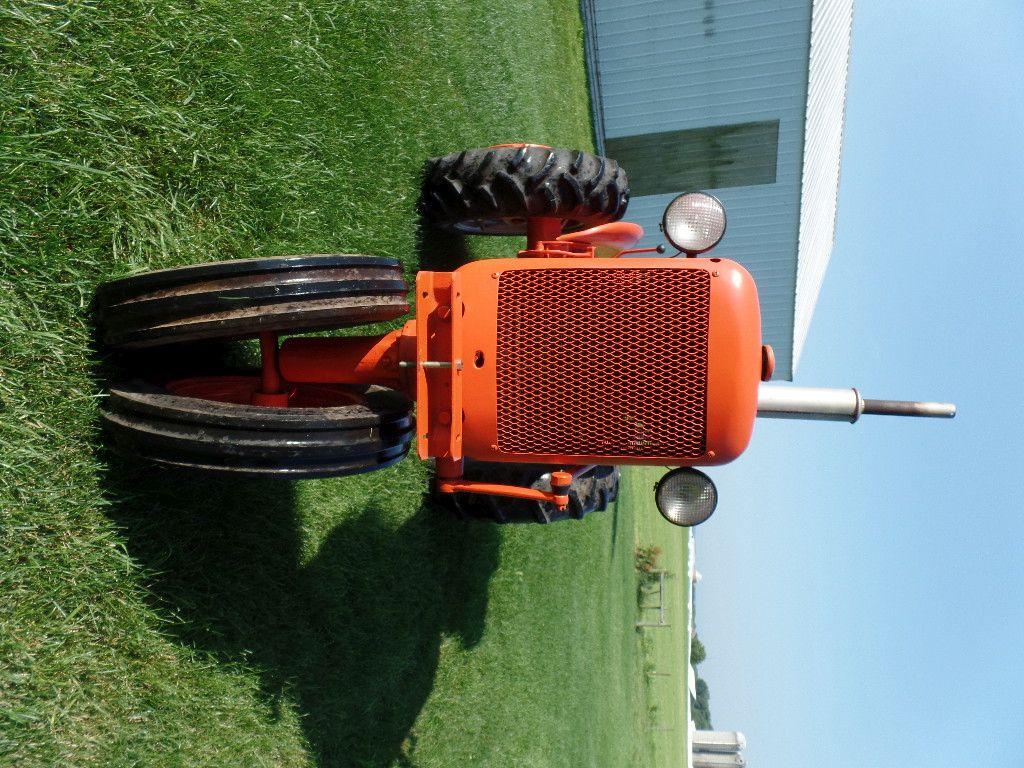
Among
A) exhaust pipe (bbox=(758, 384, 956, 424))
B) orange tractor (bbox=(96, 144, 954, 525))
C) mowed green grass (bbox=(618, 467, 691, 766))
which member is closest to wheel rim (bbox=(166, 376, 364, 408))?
orange tractor (bbox=(96, 144, 954, 525))

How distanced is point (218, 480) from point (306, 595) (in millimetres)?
725

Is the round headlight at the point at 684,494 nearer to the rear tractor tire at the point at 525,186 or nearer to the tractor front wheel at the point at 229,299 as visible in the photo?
the tractor front wheel at the point at 229,299

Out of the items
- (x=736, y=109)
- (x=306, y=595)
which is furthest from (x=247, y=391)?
(x=736, y=109)

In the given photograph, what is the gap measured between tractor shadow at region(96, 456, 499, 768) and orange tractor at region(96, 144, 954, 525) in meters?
0.47

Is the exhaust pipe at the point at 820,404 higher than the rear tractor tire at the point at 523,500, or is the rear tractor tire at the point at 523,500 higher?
the exhaust pipe at the point at 820,404

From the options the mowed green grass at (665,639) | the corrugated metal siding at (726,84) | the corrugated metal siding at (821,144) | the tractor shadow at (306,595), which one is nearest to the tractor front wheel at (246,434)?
the tractor shadow at (306,595)

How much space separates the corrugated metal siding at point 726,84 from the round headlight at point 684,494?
5.63 m

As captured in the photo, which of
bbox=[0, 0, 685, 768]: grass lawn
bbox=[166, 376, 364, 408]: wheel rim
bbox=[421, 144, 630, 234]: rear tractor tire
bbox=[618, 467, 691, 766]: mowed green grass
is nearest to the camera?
Result: bbox=[0, 0, 685, 768]: grass lawn

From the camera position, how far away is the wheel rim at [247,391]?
8.78 ft

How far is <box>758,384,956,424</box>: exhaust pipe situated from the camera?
3.58m

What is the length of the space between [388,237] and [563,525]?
3.77m

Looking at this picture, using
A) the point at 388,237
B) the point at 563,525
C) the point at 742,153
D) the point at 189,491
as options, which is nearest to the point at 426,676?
the point at 189,491

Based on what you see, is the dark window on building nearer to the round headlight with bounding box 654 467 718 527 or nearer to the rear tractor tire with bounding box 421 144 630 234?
the rear tractor tire with bounding box 421 144 630 234

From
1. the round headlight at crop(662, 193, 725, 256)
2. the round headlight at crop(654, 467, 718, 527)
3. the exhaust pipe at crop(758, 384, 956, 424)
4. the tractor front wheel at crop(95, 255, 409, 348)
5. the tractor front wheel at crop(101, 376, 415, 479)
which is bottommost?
the round headlight at crop(654, 467, 718, 527)
